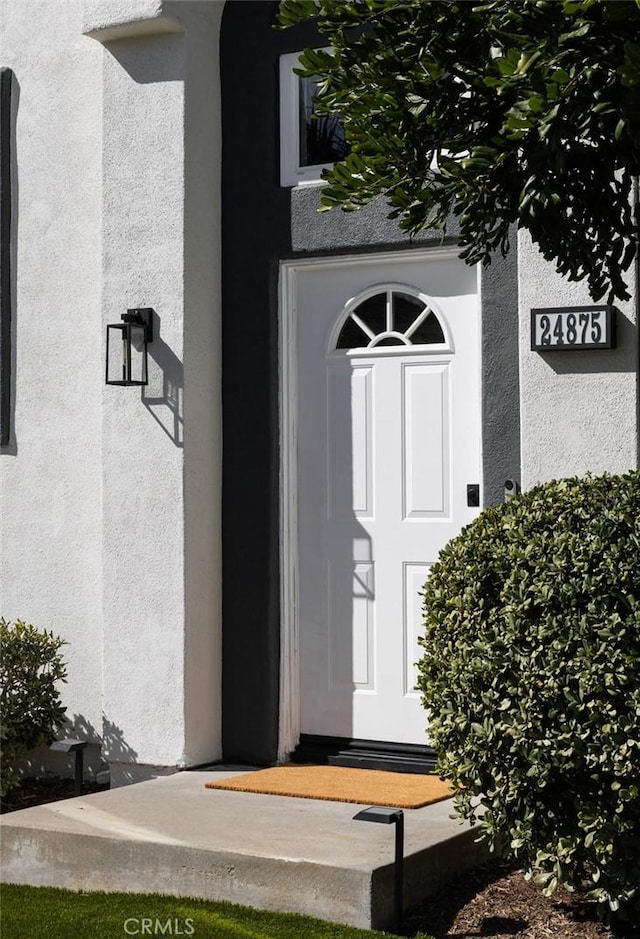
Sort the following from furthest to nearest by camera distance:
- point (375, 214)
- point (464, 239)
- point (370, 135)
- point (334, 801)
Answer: point (375, 214) → point (334, 801) → point (464, 239) → point (370, 135)

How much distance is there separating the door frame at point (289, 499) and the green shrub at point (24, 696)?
128 cm

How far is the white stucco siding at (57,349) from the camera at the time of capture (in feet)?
23.2

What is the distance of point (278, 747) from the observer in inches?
257

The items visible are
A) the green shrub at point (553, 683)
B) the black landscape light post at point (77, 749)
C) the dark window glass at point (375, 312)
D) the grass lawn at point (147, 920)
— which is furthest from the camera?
the dark window glass at point (375, 312)

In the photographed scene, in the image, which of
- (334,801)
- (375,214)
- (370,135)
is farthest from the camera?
(375,214)

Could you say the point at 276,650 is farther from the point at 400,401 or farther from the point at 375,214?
the point at 375,214

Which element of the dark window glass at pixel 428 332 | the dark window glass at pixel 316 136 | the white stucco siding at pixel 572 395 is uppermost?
the dark window glass at pixel 316 136

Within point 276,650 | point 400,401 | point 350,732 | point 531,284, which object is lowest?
point 350,732

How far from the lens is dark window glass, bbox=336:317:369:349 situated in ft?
21.5

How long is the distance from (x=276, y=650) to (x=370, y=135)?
349 centimetres

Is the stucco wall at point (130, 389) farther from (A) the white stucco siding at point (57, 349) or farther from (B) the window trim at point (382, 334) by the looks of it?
(B) the window trim at point (382, 334)

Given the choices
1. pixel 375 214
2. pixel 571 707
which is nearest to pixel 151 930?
pixel 571 707

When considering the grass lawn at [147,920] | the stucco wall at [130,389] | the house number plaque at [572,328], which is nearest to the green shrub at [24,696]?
the stucco wall at [130,389]

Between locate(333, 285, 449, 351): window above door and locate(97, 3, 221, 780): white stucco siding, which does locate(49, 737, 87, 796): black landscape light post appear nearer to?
locate(97, 3, 221, 780): white stucco siding
